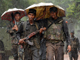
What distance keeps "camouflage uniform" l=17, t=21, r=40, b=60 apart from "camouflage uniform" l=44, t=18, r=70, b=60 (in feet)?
1.07

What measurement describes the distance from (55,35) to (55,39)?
0.14 metres

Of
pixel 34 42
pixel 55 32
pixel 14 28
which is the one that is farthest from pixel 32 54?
pixel 14 28

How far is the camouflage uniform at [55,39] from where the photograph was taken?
5945 millimetres

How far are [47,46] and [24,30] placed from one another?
0.93m

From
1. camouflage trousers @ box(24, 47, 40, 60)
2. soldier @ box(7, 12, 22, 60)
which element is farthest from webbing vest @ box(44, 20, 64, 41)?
soldier @ box(7, 12, 22, 60)

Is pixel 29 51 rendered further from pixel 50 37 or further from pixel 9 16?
pixel 9 16

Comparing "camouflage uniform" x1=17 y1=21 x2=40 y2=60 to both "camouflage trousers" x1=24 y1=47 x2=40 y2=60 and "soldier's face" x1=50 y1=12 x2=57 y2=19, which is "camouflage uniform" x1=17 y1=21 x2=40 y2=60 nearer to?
"camouflage trousers" x1=24 y1=47 x2=40 y2=60

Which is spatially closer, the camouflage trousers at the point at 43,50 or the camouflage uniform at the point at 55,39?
the camouflage uniform at the point at 55,39

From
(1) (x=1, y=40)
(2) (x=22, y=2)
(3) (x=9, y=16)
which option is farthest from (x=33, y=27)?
(2) (x=22, y=2)

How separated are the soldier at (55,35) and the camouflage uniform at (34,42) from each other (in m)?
0.31

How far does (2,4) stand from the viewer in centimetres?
1791

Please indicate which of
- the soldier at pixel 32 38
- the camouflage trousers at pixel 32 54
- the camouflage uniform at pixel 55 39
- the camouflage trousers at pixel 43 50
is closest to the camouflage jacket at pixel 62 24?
the camouflage uniform at pixel 55 39

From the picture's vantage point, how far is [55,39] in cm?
595

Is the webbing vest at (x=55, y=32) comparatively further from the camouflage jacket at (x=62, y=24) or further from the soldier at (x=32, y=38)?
the soldier at (x=32, y=38)
